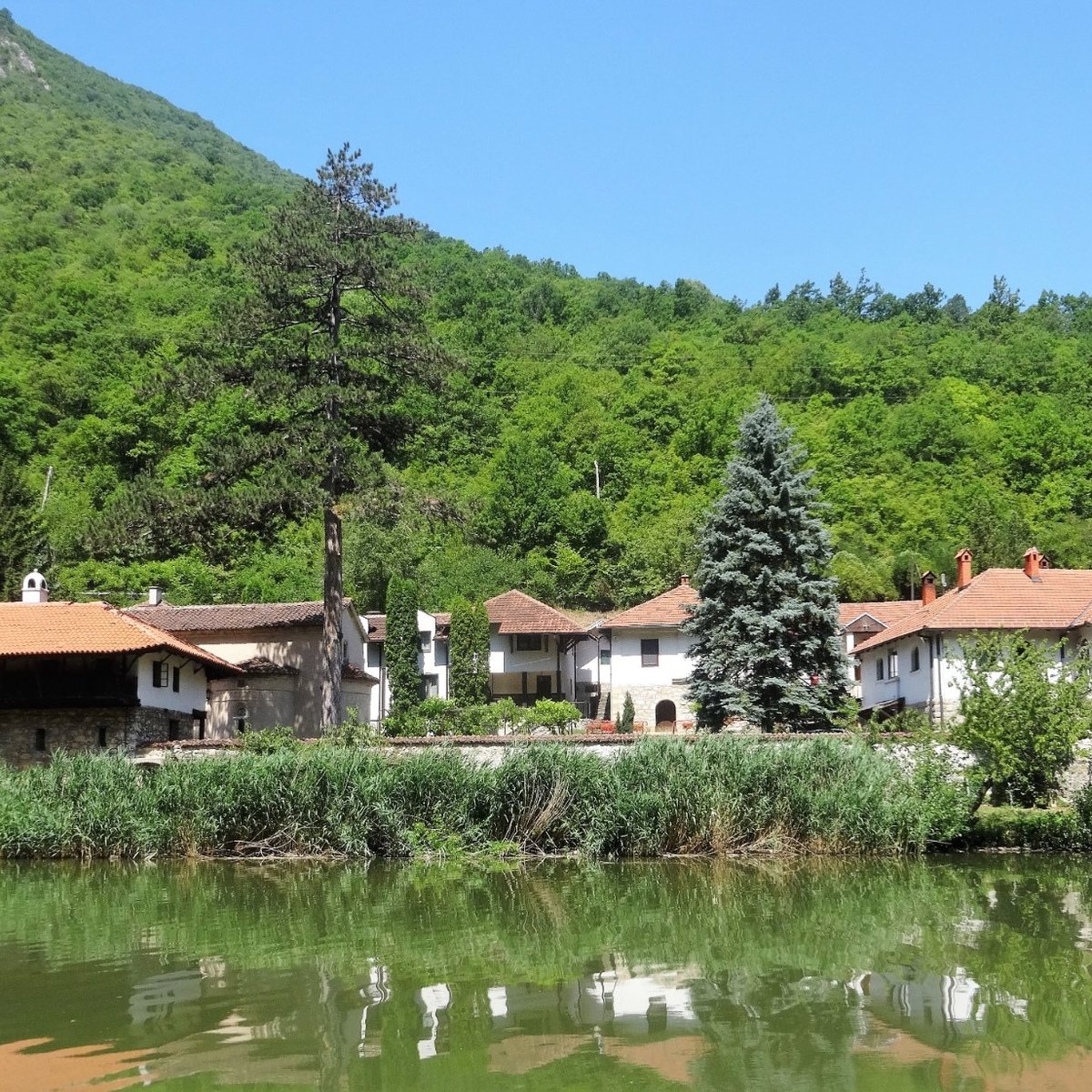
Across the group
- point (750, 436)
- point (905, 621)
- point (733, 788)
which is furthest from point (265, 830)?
point (905, 621)

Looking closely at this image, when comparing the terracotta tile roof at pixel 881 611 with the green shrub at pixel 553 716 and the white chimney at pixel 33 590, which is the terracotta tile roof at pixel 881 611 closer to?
the green shrub at pixel 553 716

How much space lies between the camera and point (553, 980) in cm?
1342

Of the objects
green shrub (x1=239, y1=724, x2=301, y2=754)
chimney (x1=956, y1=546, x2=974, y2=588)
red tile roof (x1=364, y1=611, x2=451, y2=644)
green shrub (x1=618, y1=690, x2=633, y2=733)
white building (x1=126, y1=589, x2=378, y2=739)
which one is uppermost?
chimney (x1=956, y1=546, x2=974, y2=588)

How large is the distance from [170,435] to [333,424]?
3458 centimetres

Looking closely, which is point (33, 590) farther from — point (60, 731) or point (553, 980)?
point (553, 980)

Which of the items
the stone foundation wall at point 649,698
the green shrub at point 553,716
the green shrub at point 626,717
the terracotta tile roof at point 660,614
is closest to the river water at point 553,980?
the green shrub at point 553,716

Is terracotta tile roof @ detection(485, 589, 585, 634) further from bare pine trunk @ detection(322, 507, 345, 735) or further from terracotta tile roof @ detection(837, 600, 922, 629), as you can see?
bare pine trunk @ detection(322, 507, 345, 735)

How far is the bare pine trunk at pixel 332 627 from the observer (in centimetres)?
3231

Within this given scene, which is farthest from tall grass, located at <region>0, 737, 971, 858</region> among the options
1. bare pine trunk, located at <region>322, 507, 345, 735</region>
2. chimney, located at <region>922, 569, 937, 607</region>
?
chimney, located at <region>922, 569, 937, 607</region>

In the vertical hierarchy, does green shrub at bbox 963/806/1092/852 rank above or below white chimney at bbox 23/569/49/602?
below

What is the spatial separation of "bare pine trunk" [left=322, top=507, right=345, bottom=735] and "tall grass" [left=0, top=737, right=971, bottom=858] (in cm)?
780

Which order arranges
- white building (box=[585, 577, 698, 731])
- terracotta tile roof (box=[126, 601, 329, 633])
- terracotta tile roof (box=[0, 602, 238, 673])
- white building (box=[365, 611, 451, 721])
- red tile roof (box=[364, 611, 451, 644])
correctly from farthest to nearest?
white building (box=[365, 611, 451, 721])
red tile roof (box=[364, 611, 451, 644])
white building (box=[585, 577, 698, 731])
terracotta tile roof (box=[126, 601, 329, 633])
terracotta tile roof (box=[0, 602, 238, 673])

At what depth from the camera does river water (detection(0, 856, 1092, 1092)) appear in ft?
32.4

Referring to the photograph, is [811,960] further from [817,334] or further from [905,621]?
[817,334]
